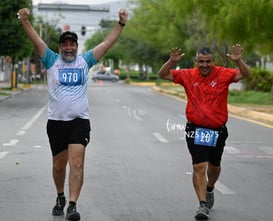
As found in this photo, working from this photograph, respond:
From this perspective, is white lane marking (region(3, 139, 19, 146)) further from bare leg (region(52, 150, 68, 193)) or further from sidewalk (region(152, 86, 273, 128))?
sidewalk (region(152, 86, 273, 128))

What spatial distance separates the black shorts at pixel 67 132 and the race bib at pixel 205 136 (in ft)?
3.71

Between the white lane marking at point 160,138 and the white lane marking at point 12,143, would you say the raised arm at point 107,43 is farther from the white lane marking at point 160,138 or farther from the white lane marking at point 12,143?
the white lane marking at point 160,138

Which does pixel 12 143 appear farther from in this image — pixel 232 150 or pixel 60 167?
pixel 60 167

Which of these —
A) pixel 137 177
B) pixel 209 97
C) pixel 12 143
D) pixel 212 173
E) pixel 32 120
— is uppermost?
pixel 209 97

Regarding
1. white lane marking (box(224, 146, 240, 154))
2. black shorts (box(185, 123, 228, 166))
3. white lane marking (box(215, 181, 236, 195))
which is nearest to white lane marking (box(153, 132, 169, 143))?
white lane marking (box(224, 146, 240, 154))

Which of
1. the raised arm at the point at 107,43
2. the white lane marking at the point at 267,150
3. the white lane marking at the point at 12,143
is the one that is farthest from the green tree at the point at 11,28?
the raised arm at the point at 107,43

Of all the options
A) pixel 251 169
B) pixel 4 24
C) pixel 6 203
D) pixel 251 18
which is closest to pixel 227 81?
pixel 6 203

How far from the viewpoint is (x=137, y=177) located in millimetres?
10414

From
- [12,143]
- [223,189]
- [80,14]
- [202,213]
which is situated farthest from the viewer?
[80,14]

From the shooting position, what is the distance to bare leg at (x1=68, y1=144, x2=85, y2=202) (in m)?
7.22

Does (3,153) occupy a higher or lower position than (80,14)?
lower

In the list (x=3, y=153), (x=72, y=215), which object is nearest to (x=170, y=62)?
(x=72, y=215)

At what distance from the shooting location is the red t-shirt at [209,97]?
Result: 742 cm

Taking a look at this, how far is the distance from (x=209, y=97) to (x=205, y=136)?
1.31 ft
